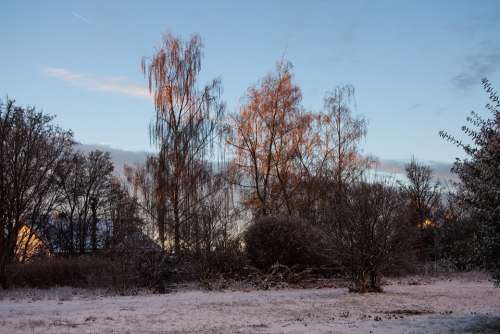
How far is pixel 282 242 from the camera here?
22.0 m

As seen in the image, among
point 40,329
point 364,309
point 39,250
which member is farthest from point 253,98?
point 40,329

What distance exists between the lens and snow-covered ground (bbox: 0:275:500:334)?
10.0m

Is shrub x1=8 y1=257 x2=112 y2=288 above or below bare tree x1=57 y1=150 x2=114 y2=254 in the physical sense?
below

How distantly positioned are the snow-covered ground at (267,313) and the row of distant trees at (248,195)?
4.21 ft

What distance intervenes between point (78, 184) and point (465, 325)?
33179 mm

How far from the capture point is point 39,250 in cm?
2688

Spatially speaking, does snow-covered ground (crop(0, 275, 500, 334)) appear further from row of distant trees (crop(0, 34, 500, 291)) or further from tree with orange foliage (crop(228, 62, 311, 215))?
tree with orange foliage (crop(228, 62, 311, 215))

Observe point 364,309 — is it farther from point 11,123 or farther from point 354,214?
point 11,123

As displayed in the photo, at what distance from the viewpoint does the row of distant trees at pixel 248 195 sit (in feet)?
56.6

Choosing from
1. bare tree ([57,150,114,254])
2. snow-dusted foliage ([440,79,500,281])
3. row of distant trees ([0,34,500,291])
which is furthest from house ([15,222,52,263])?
snow-dusted foliage ([440,79,500,281])

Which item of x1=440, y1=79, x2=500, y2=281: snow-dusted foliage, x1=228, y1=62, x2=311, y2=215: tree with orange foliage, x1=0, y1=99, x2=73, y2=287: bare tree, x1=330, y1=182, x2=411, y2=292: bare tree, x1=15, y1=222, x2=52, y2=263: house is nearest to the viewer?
x1=440, y1=79, x2=500, y2=281: snow-dusted foliage

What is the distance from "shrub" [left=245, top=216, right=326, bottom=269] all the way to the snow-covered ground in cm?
453

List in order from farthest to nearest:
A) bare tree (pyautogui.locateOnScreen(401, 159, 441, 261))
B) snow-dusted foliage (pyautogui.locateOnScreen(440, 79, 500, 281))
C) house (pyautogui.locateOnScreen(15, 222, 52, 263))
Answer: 1. bare tree (pyautogui.locateOnScreen(401, 159, 441, 261))
2. house (pyautogui.locateOnScreen(15, 222, 52, 263))
3. snow-dusted foliage (pyautogui.locateOnScreen(440, 79, 500, 281))

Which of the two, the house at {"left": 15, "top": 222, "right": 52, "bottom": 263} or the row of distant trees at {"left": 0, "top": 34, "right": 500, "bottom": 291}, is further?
the house at {"left": 15, "top": 222, "right": 52, "bottom": 263}
